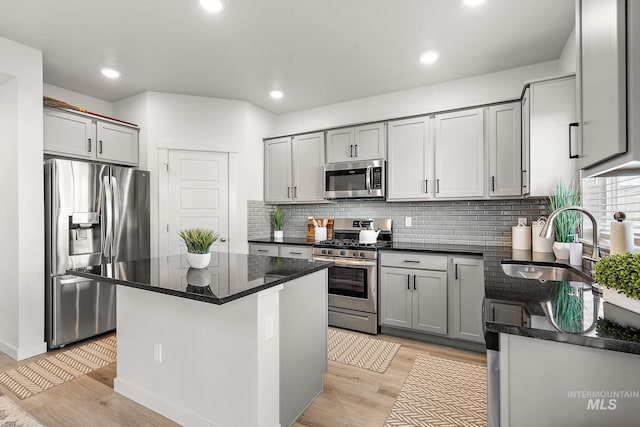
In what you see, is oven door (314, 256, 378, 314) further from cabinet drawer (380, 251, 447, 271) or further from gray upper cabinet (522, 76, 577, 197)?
gray upper cabinet (522, 76, 577, 197)

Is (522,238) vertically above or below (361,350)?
above

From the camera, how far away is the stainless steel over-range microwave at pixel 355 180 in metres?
3.79

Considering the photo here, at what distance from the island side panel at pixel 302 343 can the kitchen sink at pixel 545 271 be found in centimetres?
123

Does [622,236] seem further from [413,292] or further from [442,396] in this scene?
[413,292]

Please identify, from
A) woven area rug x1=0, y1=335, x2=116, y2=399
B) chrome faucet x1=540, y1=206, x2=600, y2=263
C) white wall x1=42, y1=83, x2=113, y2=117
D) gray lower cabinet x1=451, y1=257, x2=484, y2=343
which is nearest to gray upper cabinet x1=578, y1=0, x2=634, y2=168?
chrome faucet x1=540, y1=206, x2=600, y2=263

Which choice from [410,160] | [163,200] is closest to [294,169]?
[410,160]

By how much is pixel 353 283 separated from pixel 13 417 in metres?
2.82

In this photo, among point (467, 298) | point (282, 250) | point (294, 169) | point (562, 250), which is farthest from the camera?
point (294, 169)

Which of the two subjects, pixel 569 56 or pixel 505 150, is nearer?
pixel 569 56

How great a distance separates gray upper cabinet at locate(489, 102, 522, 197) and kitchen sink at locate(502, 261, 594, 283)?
97cm

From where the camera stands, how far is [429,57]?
3.12m

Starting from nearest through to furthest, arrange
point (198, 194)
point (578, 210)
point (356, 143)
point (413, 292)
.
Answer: point (578, 210) → point (413, 292) → point (356, 143) → point (198, 194)

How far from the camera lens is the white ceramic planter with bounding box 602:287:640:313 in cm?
106

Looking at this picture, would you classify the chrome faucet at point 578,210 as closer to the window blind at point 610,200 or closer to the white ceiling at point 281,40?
the window blind at point 610,200
